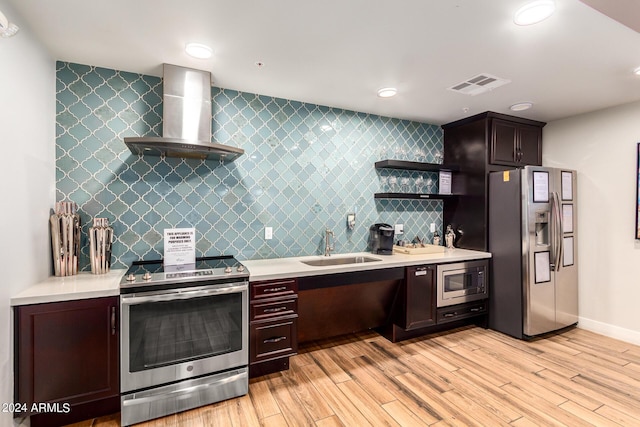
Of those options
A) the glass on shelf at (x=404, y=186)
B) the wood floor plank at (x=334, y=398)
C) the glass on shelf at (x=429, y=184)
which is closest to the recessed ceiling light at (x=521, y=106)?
the glass on shelf at (x=429, y=184)

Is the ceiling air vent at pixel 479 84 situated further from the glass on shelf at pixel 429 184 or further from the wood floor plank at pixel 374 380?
the wood floor plank at pixel 374 380

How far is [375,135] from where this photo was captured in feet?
11.8

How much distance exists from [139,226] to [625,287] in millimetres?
4731

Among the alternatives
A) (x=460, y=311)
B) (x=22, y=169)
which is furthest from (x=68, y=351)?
(x=460, y=311)

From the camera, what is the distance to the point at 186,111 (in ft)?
7.98

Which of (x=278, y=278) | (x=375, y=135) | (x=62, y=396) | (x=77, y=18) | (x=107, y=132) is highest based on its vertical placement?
(x=77, y=18)

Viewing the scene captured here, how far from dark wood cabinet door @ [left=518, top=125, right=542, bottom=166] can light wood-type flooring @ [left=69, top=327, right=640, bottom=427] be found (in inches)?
81.4

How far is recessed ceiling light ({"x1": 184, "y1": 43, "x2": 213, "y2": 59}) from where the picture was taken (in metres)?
2.09

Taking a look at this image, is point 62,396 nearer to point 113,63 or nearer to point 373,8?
point 113,63

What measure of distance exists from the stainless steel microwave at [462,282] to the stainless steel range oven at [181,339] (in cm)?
200

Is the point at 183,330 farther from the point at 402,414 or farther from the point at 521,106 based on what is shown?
the point at 521,106

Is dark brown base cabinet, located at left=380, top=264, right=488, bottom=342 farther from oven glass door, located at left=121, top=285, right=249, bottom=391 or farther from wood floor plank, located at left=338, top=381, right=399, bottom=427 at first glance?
oven glass door, located at left=121, top=285, right=249, bottom=391

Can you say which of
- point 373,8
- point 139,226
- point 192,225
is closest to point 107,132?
point 139,226

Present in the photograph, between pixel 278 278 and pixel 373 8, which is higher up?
pixel 373 8
